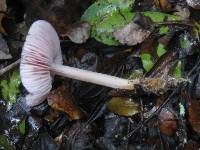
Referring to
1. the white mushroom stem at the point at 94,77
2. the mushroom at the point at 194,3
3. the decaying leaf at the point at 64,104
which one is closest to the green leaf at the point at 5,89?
the decaying leaf at the point at 64,104

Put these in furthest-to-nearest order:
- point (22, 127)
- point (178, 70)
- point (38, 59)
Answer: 1. point (22, 127)
2. point (178, 70)
3. point (38, 59)

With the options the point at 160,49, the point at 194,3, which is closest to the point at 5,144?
the point at 160,49

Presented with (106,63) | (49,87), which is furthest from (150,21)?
(49,87)

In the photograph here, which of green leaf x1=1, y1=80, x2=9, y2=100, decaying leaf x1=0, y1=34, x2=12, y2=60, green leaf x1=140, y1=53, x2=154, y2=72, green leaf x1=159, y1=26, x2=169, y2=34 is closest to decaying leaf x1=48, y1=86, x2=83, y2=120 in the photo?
green leaf x1=1, y1=80, x2=9, y2=100

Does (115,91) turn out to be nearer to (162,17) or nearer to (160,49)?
(160,49)

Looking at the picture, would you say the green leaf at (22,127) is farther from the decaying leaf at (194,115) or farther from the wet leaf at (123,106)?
the decaying leaf at (194,115)

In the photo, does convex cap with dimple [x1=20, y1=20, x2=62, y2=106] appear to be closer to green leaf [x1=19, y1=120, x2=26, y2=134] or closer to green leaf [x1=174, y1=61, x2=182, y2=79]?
green leaf [x1=19, y1=120, x2=26, y2=134]
